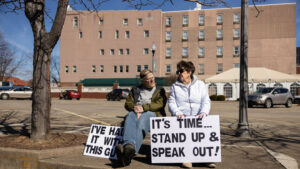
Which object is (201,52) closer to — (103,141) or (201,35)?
(201,35)

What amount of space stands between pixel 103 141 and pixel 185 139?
141 centimetres

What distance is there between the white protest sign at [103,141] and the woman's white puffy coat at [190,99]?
3.44 feet

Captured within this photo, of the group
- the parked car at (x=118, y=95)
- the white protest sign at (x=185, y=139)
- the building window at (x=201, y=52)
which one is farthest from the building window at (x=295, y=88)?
the white protest sign at (x=185, y=139)

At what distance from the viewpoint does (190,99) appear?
4.16m

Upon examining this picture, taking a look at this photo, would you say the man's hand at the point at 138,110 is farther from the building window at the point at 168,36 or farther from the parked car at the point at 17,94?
the building window at the point at 168,36

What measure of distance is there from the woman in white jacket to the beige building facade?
41.3 metres

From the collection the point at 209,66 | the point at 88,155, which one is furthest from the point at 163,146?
the point at 209,66

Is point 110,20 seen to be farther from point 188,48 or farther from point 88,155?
point 88,155

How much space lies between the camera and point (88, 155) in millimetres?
4336

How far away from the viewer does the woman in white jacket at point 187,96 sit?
13.6 ft

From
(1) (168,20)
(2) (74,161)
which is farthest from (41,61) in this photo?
(1) (168,20)

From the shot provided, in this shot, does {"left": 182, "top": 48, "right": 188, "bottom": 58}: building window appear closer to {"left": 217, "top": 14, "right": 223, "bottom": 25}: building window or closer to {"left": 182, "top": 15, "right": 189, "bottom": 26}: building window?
{"left": 182, "top": 15, "right": 189, "bottom": 26}: building window

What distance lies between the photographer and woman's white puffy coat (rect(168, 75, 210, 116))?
13.6 feet

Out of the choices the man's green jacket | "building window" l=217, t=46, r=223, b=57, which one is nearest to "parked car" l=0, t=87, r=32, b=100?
the man's green jacket
